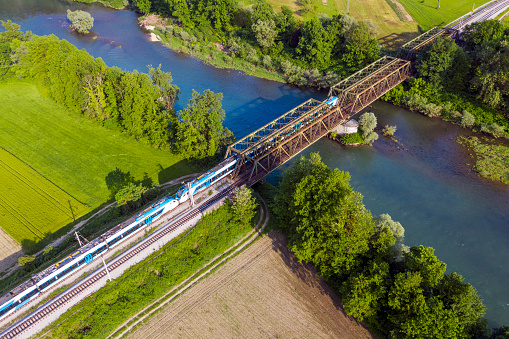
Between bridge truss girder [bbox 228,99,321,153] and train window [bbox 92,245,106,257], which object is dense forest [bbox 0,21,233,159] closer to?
bridge truss girder [bbox 228,99,321,153]

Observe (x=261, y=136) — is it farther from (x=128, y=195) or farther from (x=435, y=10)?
(x=435, y=10)

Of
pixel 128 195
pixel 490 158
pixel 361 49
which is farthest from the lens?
pixel 361 49

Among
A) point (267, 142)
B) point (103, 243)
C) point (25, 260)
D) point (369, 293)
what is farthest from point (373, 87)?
point (25, 260)

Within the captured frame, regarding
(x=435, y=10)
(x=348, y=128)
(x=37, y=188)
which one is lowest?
(x=348, y=128)

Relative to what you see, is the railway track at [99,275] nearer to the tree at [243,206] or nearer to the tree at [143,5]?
the tree at [243,206]

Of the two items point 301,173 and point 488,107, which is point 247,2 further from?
point 301,173

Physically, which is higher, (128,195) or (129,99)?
(129,99)

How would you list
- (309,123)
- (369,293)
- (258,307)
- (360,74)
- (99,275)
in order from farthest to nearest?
(360,74), (309,123), (99,275), (258,307), (369,293)
